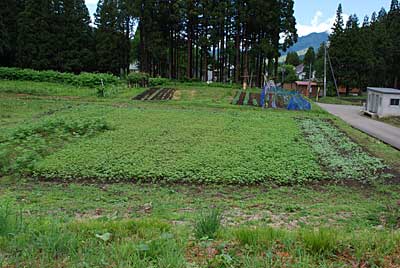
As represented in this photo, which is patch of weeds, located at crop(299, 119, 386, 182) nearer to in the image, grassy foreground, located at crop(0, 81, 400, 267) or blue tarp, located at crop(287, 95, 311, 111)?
grassy foreground, located at crop(0, 81, 400, 267)

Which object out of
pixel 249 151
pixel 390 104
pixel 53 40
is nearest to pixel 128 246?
pixel 249 151

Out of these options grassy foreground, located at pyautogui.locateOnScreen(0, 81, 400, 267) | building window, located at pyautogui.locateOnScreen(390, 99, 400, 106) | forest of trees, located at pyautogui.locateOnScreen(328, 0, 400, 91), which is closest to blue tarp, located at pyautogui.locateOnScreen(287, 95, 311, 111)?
building window, located at pyautogui.locateOnScreen(390, 99, 400, 106)

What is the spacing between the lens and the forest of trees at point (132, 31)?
3006cm

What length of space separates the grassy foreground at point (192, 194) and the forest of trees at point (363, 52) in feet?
88.1

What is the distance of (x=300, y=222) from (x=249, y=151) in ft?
13.0

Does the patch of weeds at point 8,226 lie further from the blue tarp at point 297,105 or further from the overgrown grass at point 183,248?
the blue tarp at point 297,105

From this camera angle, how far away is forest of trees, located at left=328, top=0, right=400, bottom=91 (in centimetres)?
3616

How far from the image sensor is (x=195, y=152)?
25.8 feet

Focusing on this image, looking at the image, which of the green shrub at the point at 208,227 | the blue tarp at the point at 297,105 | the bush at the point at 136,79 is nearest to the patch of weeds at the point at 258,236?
the green shrub at the point at 208,227

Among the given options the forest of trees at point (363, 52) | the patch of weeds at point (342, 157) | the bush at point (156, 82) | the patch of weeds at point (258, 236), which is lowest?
the patch of weeds at point (342, 157)

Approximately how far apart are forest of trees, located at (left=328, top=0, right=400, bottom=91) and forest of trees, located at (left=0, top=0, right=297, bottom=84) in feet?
27.2

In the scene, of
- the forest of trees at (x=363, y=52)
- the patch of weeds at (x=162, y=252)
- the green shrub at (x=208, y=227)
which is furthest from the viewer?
the forest of trees at (x=363, y=52)

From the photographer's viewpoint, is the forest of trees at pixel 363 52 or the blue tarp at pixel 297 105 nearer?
the blue tarp at pixel 297 105

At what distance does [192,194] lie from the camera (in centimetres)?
556
